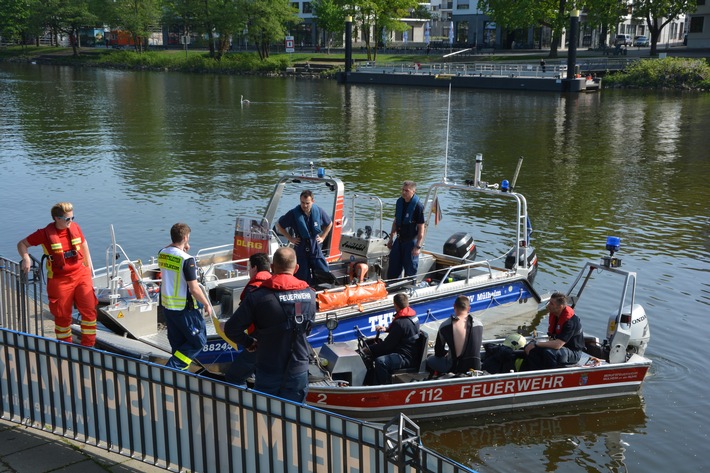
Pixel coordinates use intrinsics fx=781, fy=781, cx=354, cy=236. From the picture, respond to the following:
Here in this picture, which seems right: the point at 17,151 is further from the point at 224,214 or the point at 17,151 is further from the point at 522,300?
the point at 522,300

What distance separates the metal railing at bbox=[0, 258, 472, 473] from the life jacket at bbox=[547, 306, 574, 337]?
4215 millimetres

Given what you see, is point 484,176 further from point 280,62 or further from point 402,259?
point 280,62

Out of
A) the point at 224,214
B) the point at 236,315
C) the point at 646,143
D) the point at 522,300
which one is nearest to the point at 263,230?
the point at 522,300

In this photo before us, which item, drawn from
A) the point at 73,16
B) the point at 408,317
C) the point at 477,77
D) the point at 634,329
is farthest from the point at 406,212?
the point at 73,16

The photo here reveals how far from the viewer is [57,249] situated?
28.1 ft

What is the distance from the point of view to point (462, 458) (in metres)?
9.05

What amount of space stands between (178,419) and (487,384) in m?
4.54

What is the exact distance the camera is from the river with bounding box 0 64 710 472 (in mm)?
9750

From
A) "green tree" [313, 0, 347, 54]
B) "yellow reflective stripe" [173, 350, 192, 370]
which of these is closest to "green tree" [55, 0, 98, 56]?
"green tree" [313, 0, 347, 54]

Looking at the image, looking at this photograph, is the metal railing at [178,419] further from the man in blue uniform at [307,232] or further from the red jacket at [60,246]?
the man in blue uniform at [307,232]

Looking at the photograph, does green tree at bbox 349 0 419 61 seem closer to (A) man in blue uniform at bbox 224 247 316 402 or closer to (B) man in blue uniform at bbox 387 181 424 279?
(B) man in blue uniform at bbox 387 181 424 279

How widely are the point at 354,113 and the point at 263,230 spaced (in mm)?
35066

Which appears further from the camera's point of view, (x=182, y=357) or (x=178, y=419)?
(x=182, y=357)

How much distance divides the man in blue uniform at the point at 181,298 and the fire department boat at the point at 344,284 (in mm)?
2199
